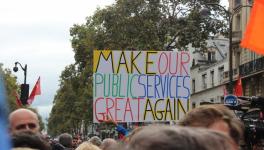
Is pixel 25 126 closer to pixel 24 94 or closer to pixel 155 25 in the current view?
pixel 24 94

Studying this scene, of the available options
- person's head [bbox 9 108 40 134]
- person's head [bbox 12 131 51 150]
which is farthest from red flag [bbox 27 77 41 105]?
person's head [bbox 12 131 51 150]

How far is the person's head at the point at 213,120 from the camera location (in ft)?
9.55

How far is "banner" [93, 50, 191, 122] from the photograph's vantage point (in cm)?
879

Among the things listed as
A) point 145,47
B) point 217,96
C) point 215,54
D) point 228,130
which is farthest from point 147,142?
point 215,54

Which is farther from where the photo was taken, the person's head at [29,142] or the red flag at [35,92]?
the red flag at [35,92]

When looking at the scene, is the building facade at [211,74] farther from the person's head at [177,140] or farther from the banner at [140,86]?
the person's head at [177,140]

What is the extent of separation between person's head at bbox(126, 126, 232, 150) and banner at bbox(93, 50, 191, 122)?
728 centimetres

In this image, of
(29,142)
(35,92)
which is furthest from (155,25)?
(29,142)

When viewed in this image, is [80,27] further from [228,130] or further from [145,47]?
[228,130]

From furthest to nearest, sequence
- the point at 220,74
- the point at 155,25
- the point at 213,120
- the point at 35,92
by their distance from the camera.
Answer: the point at 220,74, the point at 155,25, the point at 35,92, the point at 213,120

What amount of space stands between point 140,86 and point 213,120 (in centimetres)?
601

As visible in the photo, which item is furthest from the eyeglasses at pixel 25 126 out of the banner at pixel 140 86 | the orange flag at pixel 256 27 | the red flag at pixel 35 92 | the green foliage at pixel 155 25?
the green foliage at pixel 155 25

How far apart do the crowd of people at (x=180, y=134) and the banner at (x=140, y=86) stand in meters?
4.46

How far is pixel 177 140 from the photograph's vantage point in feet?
4.18
